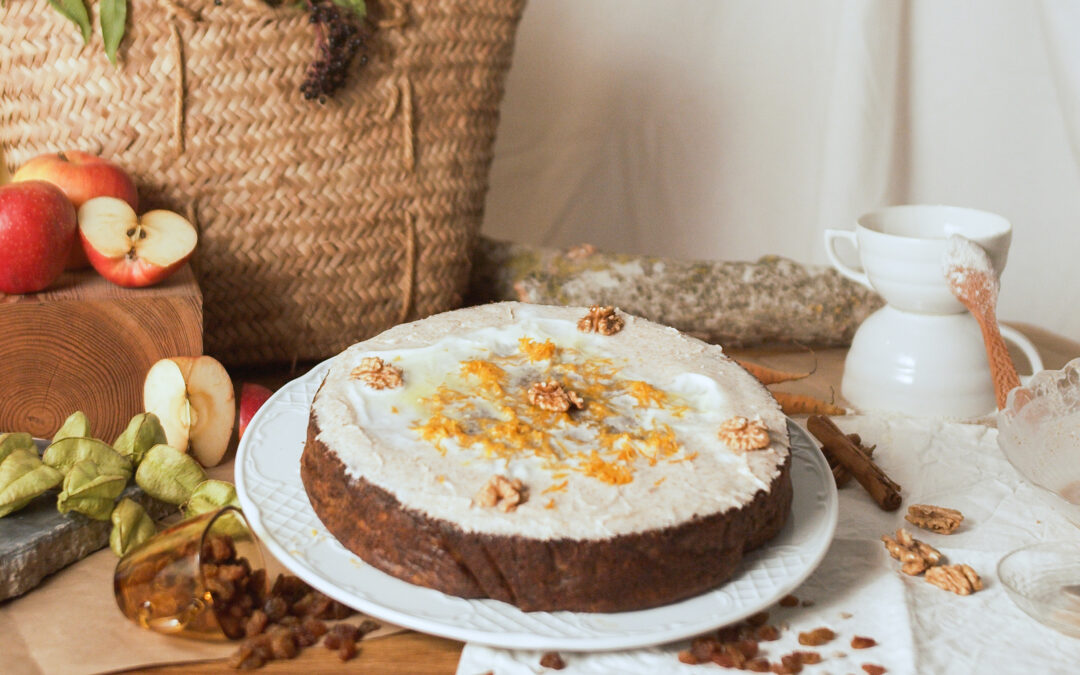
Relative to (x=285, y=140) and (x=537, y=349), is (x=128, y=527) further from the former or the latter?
(x=285, y=140)

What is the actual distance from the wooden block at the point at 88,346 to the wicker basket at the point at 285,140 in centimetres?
23

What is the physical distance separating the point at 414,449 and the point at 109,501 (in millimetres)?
417

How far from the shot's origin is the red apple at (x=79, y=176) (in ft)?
5.24

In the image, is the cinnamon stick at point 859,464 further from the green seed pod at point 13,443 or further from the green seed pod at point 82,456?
the green seed pod at point 13,443

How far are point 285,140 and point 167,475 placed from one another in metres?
0.66

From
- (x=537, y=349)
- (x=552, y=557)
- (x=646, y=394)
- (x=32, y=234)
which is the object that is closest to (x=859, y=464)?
(x=646, y=394)

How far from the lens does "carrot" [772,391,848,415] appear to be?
5.61 ft

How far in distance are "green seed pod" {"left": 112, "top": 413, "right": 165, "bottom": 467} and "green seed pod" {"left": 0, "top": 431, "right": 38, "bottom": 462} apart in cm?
11

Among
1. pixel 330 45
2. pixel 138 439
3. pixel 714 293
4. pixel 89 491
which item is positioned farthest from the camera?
pixel 714 293

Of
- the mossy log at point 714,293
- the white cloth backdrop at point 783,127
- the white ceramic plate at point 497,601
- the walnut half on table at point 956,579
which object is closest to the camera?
the white ceramic plate at point 497,601

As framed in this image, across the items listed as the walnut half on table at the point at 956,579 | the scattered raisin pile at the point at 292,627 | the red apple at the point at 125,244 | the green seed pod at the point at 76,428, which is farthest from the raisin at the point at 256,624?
the walnut half on table at the point at 956,579

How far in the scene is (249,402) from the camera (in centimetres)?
167

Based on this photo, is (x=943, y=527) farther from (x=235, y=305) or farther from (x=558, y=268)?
(x=235, y=305)

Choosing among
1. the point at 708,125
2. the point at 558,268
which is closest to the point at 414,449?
the point at 558,268
